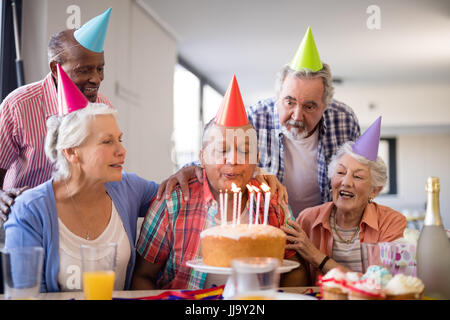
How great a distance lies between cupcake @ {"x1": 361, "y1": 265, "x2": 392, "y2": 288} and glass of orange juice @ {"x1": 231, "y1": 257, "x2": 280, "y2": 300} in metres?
0.24

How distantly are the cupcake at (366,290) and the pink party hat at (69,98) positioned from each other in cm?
107

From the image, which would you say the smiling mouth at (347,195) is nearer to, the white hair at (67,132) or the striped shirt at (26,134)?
the white hair at (67,132)

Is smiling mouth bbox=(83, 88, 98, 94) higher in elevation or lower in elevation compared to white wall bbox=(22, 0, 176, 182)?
lower

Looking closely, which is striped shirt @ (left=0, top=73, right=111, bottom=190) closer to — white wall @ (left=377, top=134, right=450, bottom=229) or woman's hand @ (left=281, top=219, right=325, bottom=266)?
woman's hand @ (left=281, top=219, right=325, bottom=266)

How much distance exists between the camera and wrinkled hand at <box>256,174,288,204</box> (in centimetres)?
188

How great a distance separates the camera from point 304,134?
229cm

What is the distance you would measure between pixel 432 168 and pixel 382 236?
10.5m

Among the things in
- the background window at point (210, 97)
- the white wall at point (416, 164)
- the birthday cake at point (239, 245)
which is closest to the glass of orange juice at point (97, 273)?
the birthday cake at point (239, 245)

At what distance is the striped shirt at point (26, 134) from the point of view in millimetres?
1954

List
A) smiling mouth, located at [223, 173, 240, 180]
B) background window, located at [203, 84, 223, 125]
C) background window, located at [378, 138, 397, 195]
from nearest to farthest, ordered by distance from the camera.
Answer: smiling mouth, located at [223, 173, 240, 180] → background window, located at [203, 84, 223, 125] → background window, located at [378, 138, 397, 195]

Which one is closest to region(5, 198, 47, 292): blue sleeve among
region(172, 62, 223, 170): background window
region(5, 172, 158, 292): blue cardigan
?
region(5, 172, 158, 292): blue cardigan

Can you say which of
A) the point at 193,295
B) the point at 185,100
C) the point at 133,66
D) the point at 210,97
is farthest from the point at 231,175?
the point at 210,97

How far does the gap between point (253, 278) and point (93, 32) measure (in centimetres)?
127
